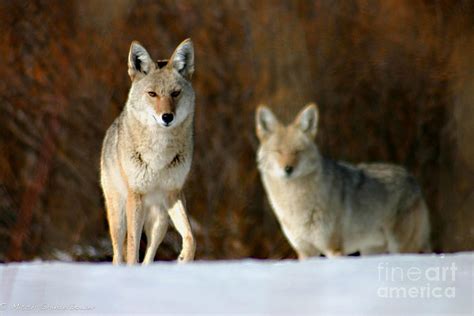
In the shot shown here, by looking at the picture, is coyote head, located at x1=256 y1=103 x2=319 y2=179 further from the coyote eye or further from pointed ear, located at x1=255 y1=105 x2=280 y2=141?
the coyote eye

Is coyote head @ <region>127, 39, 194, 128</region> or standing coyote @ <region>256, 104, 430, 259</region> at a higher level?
coyote head @ <region>127, 39, 194, 128</region>

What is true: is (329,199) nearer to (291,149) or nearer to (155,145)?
(291,149)

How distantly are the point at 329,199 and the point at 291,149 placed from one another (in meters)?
0.40

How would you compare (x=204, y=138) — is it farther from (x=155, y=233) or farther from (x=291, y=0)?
(x=155, y=233)

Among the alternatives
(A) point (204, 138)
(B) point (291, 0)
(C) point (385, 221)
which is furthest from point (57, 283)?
(B) point (291, 0)

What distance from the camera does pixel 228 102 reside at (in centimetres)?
1098

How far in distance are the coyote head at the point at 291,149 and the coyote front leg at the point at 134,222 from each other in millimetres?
1443

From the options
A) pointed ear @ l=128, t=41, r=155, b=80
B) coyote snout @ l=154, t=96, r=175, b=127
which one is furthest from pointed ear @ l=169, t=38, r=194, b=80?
coyote snout @ l=154, t=96, r=175, b=127

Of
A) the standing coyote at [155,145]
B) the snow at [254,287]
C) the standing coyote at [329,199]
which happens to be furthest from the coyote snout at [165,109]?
the standing coyote at [329,199]

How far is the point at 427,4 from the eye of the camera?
38.2 ft

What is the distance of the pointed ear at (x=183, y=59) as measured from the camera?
19.5 feet

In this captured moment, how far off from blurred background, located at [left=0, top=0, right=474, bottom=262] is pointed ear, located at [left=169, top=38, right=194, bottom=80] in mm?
4451

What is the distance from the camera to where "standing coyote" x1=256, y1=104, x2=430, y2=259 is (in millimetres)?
7090

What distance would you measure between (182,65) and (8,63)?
5316 mm
